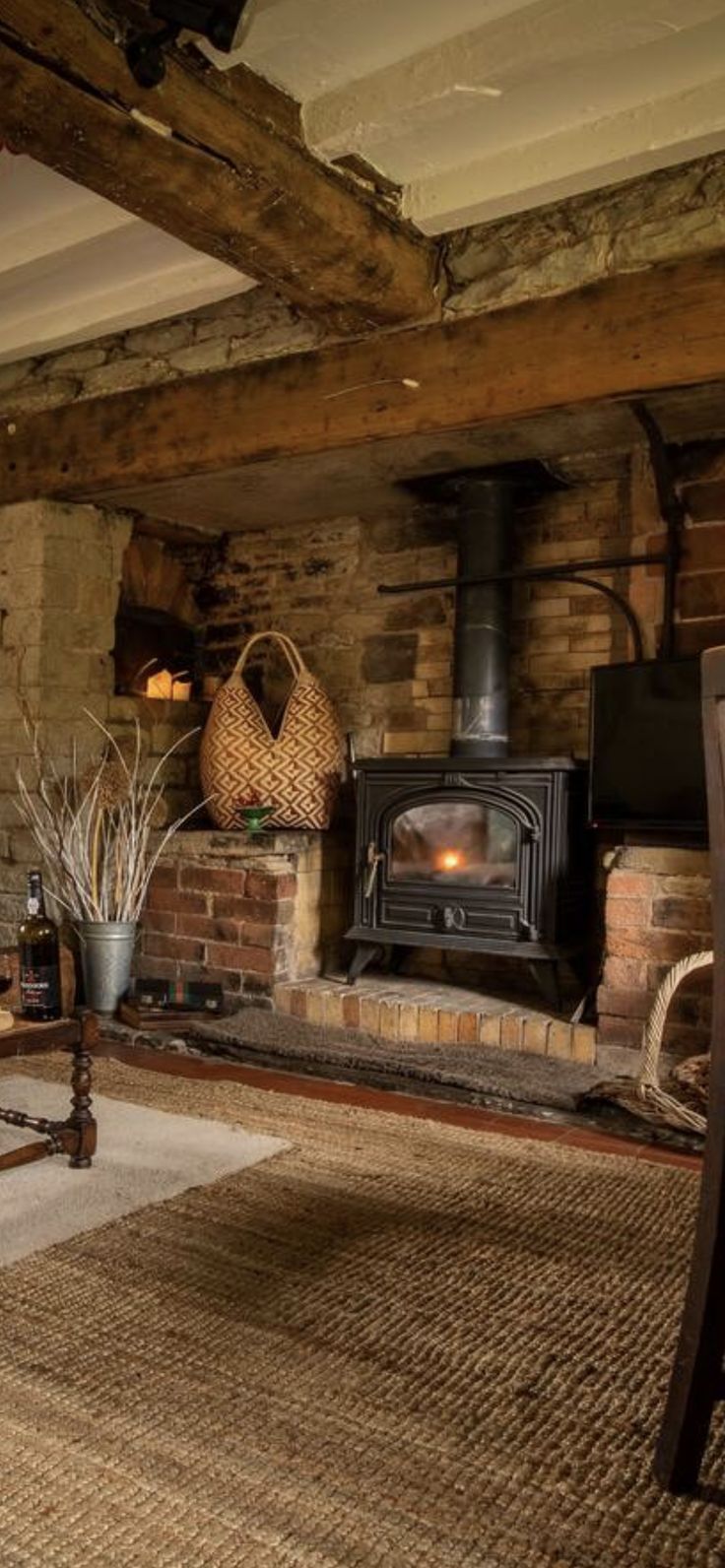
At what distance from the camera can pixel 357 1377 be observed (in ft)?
4.92

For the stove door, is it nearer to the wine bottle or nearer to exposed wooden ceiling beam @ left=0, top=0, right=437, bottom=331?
the wine bottle

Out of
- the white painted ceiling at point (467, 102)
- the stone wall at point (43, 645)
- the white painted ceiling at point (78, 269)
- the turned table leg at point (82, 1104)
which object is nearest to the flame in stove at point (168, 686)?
the stone wall at point (43, 645)

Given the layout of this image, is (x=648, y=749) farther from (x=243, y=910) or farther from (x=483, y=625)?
(x=243, y=910)

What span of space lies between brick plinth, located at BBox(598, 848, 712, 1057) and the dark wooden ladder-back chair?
1.73 metres

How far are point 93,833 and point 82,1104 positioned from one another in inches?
71.3

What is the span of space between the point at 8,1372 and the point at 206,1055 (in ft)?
6.19

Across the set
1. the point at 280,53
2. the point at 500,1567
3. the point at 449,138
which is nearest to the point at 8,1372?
the point at 500,1567

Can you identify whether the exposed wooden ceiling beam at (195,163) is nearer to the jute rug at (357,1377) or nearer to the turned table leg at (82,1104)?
the turned table leg at (82,1104)

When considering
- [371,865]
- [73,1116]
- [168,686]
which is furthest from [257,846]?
[73,1116]

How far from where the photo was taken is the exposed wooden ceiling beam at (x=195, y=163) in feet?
6.66

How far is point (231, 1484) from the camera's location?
1.25 metres

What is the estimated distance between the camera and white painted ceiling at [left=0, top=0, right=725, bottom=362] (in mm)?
2146

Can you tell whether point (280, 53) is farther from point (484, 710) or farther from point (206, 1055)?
point (206, 1055)

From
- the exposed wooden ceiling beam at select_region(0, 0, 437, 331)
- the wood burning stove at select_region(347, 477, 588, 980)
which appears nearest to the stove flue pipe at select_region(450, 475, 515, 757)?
the wood burning stove at select_region(347, 477, 588, 980)
